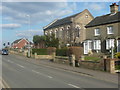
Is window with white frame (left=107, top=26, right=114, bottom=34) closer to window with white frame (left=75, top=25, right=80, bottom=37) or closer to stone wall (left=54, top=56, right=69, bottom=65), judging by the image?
stone wall (left=54, top=56, right=69, bottom=65)

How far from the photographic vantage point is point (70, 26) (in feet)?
176

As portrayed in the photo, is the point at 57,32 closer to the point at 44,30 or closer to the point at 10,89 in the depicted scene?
the point at 44,30

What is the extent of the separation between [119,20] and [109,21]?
98.8 inches

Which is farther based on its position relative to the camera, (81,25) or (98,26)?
(81,25)

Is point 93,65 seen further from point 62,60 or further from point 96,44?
point 96,44

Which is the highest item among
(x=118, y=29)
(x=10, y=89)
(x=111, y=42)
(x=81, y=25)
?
(x=81, y=25)

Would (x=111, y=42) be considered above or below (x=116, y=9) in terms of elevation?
below

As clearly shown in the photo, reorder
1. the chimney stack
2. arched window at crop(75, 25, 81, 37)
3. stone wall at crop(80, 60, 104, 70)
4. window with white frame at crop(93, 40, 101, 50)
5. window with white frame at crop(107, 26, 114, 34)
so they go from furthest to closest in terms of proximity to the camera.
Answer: arched window at crop(75, 25, 81, 37) < the chimney stack < window with white frame at crop(93, 40, 101, 50) < window with white frame at crop(107, 26, 114, 34) < stone wall at crop(80, 60, 104, 70)

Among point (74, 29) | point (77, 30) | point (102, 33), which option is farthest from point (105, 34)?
point (77, 30)

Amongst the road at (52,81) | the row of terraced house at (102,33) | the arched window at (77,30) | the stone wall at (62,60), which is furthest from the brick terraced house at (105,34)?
the road at (52,81)

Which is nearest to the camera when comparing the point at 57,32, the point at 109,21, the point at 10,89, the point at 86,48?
the point at 10,89

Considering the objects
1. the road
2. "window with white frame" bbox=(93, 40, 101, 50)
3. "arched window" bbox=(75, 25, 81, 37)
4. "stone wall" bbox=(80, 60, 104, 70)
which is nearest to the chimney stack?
"window with white frame" bbox=(93, 40, 101, 50)

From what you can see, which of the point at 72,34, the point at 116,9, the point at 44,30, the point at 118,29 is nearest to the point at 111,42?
the point at 118,29

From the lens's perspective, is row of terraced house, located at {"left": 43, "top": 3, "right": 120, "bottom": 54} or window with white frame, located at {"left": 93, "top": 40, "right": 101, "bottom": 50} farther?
window with white frame, located at {"left": 93, "top": 40, "right": 101, "bottom": 50}
